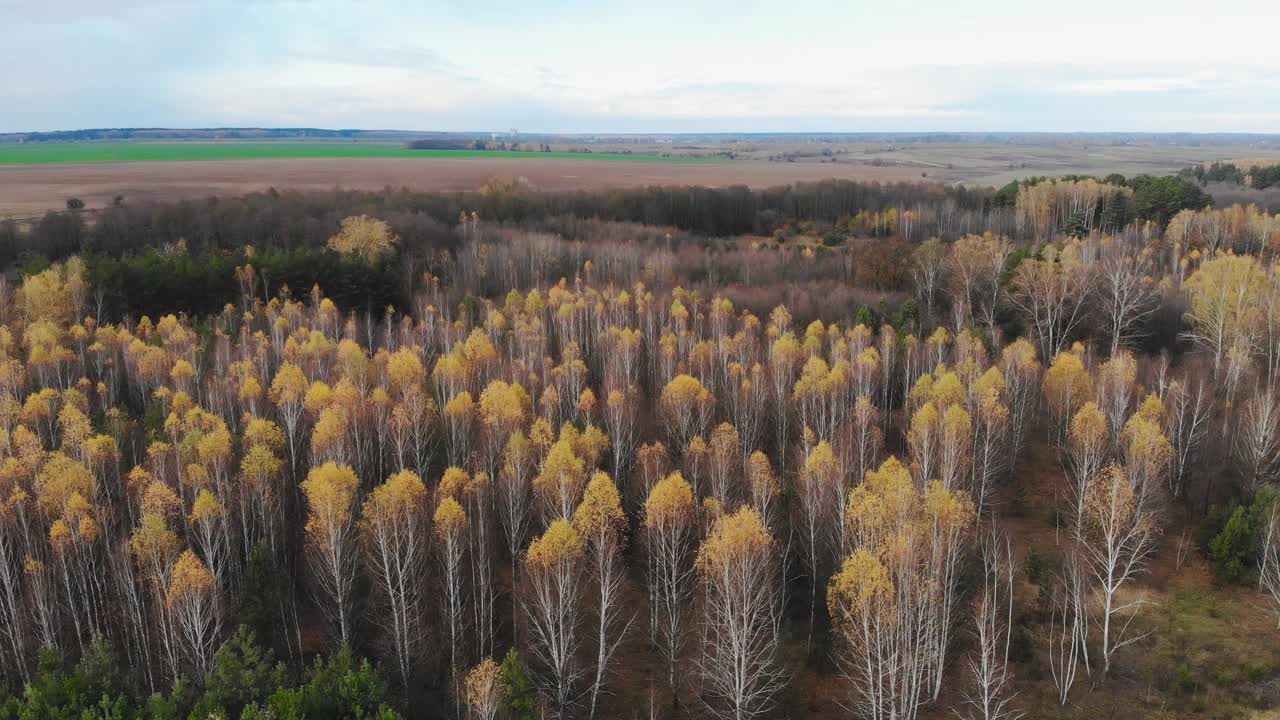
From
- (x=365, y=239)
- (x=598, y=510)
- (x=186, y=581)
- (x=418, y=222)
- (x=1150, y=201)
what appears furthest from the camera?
(x=1150, y=201)

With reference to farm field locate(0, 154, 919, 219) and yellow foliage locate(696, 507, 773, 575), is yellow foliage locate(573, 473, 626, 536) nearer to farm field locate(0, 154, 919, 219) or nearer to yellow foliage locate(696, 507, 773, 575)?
yellow foliage locate(696, 507, 773, 575)

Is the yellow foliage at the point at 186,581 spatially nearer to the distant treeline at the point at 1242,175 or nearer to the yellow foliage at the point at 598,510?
the yellow foliage at the point at 598,510

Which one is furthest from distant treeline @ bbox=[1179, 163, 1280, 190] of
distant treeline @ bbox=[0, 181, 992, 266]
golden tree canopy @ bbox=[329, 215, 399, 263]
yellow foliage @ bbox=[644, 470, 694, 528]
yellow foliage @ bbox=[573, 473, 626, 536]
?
yellow foliage @ bbox=[573, 473, 626, 536]

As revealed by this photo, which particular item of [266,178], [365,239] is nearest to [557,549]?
[365,239]

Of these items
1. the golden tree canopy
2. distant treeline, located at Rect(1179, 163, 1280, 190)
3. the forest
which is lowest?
the forest

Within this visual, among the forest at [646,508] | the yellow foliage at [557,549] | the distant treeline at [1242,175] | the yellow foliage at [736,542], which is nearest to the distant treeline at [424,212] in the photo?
the forest at [646,508]

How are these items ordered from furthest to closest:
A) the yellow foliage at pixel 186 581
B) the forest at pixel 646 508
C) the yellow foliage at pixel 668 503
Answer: the yellow foliage at pixel 668 503, the forest at pixel 646 508, the yellow foliage at pixel 186 581

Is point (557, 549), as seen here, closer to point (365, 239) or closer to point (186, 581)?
point (186, 581)

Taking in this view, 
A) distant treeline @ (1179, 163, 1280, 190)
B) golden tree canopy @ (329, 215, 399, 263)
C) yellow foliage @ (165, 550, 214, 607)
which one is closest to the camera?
yellow foliage @ (165, 550, 214, 607)
